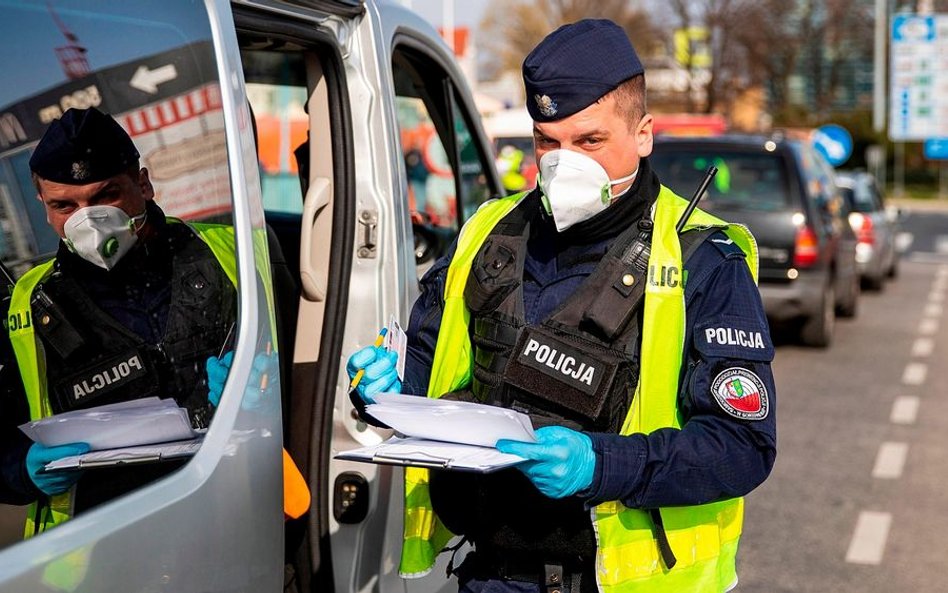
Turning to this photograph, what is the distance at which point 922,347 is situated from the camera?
40.0 feet

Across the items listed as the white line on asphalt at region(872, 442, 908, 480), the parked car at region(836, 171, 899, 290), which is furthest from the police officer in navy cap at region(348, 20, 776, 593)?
the parked car at region(836, 171, 899, 290)

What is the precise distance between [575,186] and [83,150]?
88 cm

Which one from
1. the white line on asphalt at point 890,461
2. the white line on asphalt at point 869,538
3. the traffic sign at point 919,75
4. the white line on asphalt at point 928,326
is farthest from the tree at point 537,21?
the white line on asphalt at point 869,538

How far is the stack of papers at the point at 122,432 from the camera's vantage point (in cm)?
198

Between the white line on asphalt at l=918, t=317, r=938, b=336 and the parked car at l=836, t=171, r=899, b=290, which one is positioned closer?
the white line on asphalt at l=918, t=317, r=938, b=336

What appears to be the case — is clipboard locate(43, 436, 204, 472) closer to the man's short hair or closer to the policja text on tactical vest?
the policja text on tactical vest

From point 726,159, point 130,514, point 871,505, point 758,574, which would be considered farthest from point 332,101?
point 726,159

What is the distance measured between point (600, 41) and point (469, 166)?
2.03m

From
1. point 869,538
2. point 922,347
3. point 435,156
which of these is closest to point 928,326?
point 922,347

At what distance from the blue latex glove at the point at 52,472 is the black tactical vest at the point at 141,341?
6cm

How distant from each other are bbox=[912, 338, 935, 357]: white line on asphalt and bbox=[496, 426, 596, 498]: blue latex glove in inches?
398

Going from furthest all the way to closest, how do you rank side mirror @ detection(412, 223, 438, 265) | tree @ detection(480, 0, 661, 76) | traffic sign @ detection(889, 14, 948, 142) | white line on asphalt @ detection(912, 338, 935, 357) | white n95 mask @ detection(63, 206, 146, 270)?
traffic sign @ detection(889, 14, 948, 142), tree @ detection(480, 0, 661, 76), white line on asphalt @ detection(912, 338, 935, 357), side mirror @ detection(412, 223, 438, 265), white n95 mask @ detection(63, 206, 146, 270)

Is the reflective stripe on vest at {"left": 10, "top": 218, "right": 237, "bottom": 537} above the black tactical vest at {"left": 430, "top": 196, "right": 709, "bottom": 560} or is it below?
above

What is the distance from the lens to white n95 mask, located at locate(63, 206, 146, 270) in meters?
2.08
